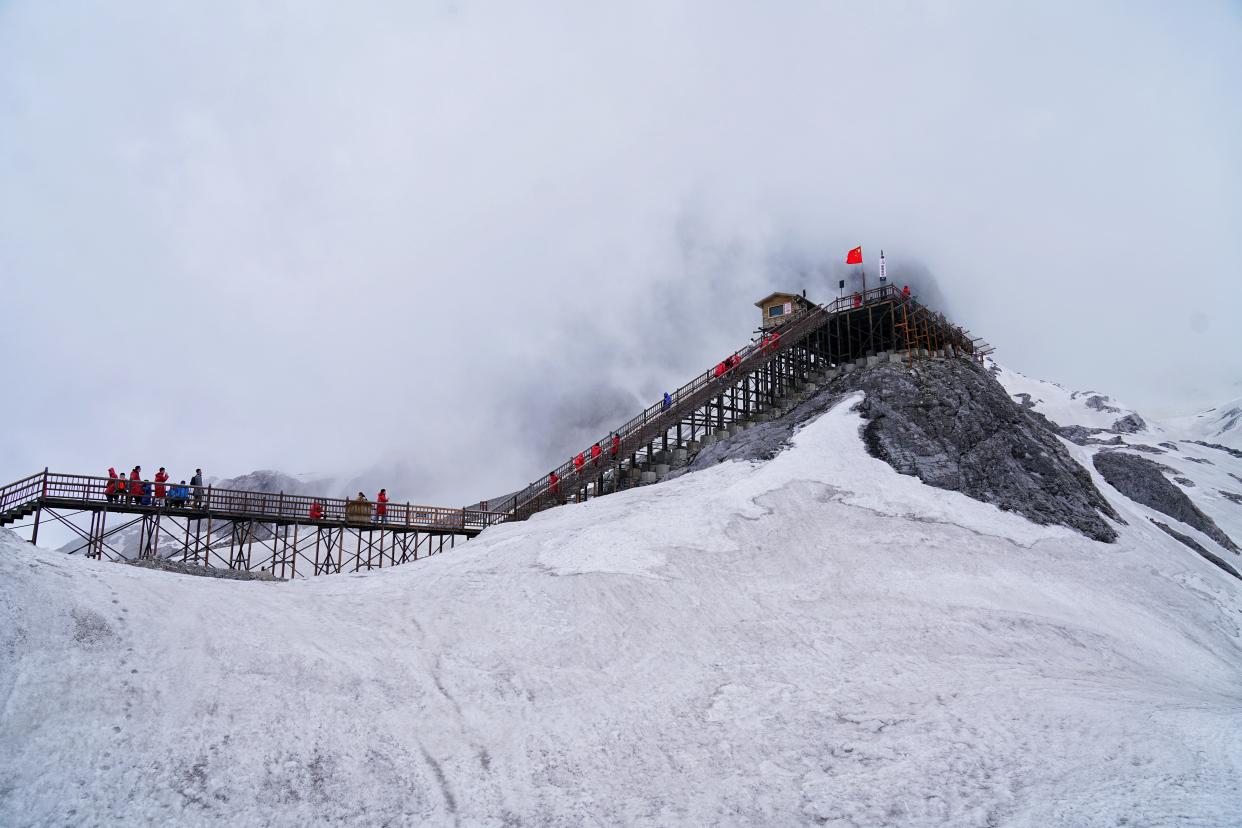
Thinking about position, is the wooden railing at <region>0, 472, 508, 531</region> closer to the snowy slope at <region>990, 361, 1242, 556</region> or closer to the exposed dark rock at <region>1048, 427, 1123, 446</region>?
the snowy slope at <region>990, 361, 1242, 556</region>

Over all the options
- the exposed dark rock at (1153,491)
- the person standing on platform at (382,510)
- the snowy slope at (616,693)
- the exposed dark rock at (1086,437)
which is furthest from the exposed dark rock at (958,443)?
the exposed dark rock at (1086,437)

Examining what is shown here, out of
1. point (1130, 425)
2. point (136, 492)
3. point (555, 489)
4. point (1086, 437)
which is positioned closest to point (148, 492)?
point (136, 492)

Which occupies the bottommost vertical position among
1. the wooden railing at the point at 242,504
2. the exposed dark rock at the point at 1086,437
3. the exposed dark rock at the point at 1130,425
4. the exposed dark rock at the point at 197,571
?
the exposed dark rock at the point at 197,571

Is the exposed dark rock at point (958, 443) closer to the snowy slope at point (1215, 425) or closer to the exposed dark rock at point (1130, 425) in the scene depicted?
the exposed dark rock at point (1130, 425)

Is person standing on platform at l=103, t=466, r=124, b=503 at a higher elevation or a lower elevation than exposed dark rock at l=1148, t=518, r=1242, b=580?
higher

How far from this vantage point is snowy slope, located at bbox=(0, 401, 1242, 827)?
10.9m

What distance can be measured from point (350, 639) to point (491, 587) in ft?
15.4

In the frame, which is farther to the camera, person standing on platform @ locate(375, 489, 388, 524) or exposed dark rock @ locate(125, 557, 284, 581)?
person standing on platform @ locate(375, 489, 388, 524)

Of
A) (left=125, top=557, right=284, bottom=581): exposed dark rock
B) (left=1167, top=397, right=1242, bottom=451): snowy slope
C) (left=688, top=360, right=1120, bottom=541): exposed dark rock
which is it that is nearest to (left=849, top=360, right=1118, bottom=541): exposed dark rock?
(left=688, top=360, right=1120, bottom=541): exposed dark rock

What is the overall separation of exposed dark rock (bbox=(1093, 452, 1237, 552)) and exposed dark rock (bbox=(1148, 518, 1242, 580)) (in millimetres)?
5138

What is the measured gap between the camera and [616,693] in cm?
1555

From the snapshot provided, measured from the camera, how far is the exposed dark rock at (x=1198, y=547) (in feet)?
119

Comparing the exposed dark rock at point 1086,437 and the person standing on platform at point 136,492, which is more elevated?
the exposed dark rock at point 1086,437

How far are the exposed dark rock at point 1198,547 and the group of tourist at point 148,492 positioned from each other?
4606 centimetres
